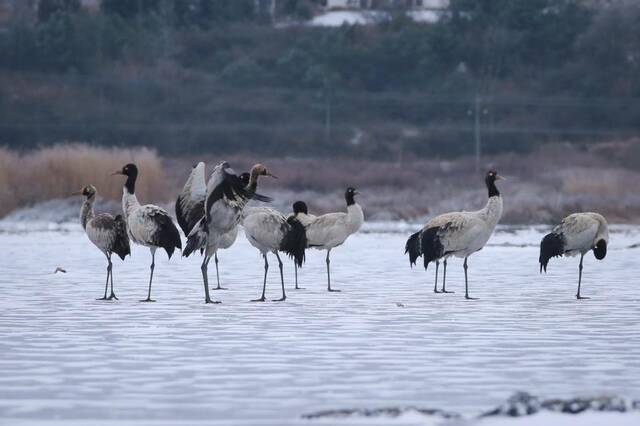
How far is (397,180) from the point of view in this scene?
5028 centimetres

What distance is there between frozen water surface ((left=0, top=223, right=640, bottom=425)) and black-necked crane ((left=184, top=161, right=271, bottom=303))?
0.66m

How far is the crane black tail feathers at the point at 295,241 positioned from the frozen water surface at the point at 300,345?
50 cm

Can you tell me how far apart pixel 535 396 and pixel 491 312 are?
5602 millimetres

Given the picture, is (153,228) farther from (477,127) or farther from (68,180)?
(477,127)

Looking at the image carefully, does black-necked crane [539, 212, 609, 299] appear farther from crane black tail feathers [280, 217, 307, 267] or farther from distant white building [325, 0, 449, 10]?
distant white building [325, 0, 449, 10]

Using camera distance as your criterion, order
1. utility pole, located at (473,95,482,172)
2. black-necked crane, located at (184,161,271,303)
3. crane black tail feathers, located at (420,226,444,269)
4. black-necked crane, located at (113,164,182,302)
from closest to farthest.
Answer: black-necked crane, located at (184,161,271,303), black-necked crane, located at (113,164,182,302), crane black tail feathers, located at (420,226,444,269), utility pole, located at (473,95,482,172)

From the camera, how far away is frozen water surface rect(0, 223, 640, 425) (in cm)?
819

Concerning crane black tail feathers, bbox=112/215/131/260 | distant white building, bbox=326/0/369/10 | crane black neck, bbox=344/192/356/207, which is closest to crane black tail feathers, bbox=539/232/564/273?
crane black neck, bbox=344/192/356/207

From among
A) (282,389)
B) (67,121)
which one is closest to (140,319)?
(282,389)

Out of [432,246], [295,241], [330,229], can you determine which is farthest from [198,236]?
[330,229]

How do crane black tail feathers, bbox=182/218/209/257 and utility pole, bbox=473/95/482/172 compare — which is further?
utility pole, bbox=473/95/482/172

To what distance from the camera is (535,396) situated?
27.2 ft

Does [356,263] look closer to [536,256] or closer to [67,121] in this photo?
[536,256]

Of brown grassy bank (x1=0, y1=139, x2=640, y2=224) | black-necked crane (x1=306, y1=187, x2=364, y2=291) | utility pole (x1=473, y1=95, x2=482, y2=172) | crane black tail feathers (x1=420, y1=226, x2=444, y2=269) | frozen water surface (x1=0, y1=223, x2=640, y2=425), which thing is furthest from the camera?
utility pole (x1=473, y1=95, x2=482, y2=172)
